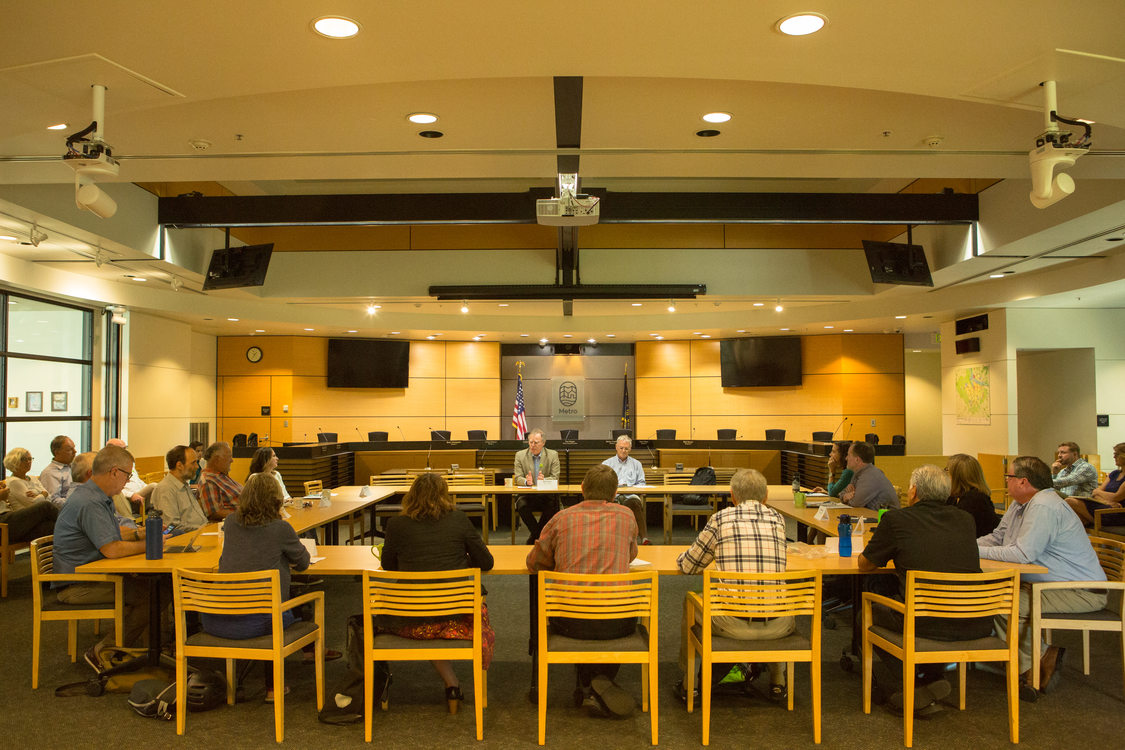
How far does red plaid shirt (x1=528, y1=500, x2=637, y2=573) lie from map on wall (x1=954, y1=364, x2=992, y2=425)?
28.9 ft

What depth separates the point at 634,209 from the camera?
7242mm

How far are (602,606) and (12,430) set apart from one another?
27.1ft

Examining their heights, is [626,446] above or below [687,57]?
below

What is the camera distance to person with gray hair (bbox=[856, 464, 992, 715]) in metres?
3.66

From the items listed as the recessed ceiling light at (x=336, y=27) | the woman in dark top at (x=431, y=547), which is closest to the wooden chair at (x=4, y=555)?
the woman in dark top at (x=431, y=547)

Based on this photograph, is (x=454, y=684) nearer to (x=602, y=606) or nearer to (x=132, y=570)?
(x=602, y=606)

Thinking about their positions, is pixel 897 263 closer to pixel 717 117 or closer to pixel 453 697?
pixel 717 117

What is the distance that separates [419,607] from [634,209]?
4.79m

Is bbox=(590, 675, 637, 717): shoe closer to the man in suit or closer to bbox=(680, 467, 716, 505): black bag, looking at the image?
the man in suit

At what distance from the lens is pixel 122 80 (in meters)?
3.65

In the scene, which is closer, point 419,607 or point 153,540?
point 419,607

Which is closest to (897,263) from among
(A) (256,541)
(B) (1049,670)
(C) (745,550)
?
(B) (1049,670)

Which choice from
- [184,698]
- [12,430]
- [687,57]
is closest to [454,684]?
[184,698]

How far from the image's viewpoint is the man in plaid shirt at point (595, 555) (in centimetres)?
365
